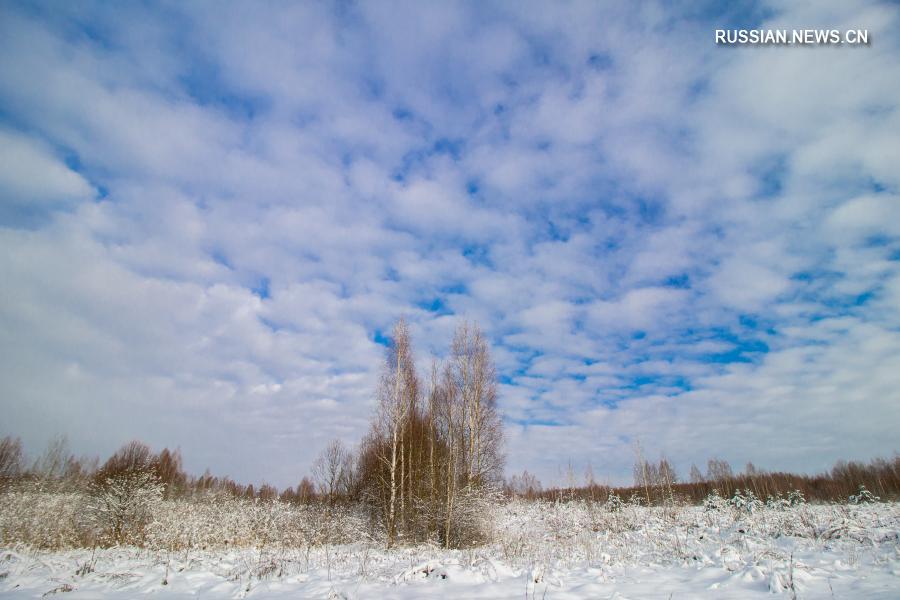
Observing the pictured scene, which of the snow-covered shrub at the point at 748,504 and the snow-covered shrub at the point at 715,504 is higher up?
the snow-covered shrub at the point at 748,504

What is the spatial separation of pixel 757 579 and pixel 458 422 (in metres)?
12.2

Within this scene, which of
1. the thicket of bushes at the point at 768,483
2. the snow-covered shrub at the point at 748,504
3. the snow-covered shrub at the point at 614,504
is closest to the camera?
the snow-covered shrub at the point at 748,504

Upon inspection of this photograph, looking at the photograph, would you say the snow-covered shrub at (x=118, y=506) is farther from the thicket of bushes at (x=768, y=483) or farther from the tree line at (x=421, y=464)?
the thicket of bushes at (x=768, y=483)

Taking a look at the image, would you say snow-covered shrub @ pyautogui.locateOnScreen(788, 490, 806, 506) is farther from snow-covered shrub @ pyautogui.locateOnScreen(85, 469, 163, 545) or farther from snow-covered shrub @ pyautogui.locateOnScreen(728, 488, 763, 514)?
snow-covered shrub @ pyautogui.locateOnScreen(85, 469, 163, 545)

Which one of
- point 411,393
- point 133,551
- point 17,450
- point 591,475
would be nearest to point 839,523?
point 411,393

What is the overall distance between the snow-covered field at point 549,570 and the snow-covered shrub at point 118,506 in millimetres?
3258

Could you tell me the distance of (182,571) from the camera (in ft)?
31.7

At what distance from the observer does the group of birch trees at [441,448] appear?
16172mm

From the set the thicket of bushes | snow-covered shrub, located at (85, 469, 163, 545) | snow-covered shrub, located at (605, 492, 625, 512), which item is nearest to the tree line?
snow-covered shrub, located at (85, 469, 163, 545)

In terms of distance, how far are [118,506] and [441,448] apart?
14123 mm

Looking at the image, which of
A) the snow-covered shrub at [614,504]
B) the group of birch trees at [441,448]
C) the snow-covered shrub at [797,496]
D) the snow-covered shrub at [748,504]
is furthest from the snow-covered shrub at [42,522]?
the snow-covered shrub at [797,496]

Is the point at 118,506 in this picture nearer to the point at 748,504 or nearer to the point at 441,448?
the point at 441,448

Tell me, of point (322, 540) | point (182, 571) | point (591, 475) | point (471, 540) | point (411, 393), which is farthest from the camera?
point (591, 475)

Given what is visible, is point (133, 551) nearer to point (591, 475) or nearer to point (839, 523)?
point (839, 523)
